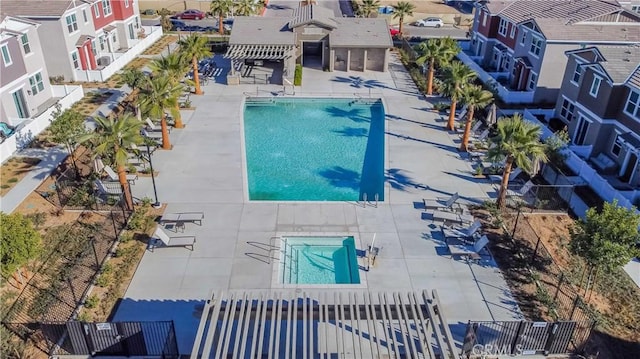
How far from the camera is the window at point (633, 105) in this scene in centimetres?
2628

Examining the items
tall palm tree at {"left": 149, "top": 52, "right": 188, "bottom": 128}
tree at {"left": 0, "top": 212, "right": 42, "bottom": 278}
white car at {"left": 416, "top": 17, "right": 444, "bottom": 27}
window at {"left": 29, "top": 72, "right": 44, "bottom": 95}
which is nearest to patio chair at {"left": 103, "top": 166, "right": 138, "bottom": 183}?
tall palm tree at {"left": 149, "top": 52, "right": 188, "bottom": 128}

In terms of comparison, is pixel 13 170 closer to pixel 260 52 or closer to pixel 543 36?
pixel 260 52

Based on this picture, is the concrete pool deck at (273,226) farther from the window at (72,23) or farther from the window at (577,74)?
the window at (72,23)

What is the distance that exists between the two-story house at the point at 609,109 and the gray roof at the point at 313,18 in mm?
21282

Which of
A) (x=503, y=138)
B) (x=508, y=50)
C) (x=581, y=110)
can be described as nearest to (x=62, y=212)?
(x=503, y=138)

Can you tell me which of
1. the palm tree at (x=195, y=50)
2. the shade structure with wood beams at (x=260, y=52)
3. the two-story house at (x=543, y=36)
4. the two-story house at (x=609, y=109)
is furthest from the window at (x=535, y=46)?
the palm tree at (x=195, y=50)

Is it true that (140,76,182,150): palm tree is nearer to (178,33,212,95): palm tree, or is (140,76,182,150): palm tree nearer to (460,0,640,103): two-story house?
(178,33,212,95): palm tree

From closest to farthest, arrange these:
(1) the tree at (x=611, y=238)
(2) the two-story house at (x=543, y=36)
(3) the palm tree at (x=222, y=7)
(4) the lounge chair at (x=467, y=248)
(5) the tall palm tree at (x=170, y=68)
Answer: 1. (1) the tree at (x=611, y=238)
2. (4) the lounge chair at (x=467, y=248)
3. (5) the tall palm tree at (x=170, y=68)
4. (2) the two-story house at (x=543, y=36)
5. (3) the palm tree at (x=222, y=7)

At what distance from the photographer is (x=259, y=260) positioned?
2019 centimetres

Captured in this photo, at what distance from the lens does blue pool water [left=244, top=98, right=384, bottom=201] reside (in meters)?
26.9

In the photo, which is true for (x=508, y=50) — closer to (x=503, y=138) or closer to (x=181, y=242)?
(x=503, y=138)

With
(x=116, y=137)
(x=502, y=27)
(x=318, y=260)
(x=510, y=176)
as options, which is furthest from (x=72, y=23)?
(x=502, y=27)

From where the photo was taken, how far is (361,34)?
4416 cm

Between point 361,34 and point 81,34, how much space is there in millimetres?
25257
